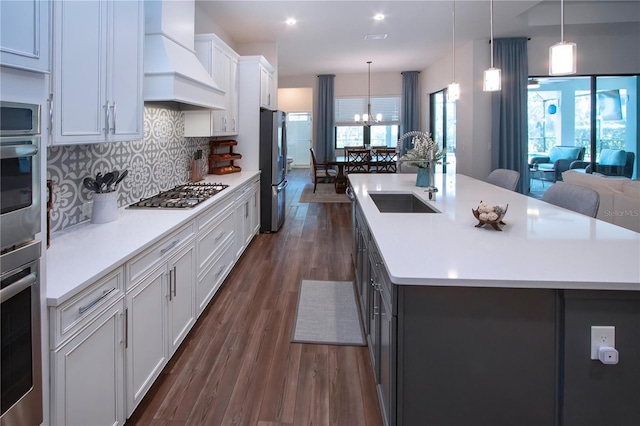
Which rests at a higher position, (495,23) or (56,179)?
(495,23)

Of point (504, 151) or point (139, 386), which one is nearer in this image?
point (139, 386)

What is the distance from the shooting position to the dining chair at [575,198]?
2416mm

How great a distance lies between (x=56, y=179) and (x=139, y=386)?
116 cm

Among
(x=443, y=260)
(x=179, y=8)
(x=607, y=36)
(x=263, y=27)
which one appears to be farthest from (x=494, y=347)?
(x=607, y=36)

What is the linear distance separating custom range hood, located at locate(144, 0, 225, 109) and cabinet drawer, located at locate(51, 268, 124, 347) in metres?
1.51

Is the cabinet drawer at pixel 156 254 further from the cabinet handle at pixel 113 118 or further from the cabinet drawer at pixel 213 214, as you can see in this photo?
the cabinet handle at pixel 113 118

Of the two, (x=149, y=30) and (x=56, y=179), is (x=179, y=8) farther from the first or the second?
(x=56, y=179)

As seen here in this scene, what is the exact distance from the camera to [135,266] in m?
1.83

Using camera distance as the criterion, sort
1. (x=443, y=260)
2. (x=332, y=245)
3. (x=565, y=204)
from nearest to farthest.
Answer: (x=443, y=260)
(x=565, y=204)
(x=332, y=245)

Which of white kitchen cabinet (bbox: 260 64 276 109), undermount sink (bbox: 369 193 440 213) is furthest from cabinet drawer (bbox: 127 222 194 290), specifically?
white kitchen cabinet (bbox: 260 64 276 109)

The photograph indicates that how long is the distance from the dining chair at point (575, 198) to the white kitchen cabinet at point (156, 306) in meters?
2.47

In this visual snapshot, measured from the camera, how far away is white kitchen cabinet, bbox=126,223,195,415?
6.00ft

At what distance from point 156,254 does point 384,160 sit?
757 centimetres

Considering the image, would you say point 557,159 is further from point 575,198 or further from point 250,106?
point 250,106
